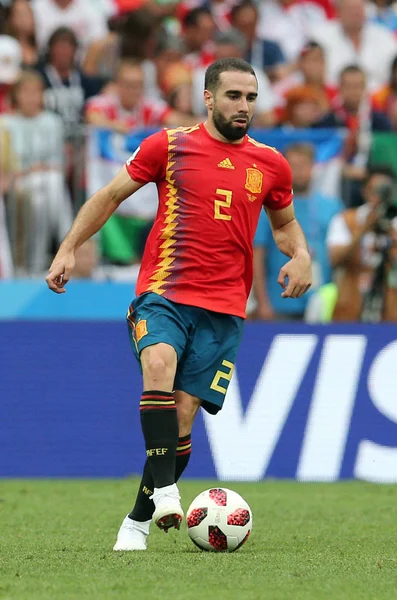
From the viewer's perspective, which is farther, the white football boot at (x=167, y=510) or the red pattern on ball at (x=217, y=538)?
the red pattern on ball at (x=217, y=538)

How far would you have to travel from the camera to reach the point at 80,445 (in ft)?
35.8

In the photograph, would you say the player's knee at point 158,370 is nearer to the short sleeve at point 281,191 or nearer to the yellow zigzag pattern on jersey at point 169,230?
the yellow zigzag pattern on jersey at point 169,230

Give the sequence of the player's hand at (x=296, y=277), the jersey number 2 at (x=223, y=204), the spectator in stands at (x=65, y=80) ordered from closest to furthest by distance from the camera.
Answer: the jersey number 2 at (x=223, y=204) → the player's hand at (x=296, y=277) → the spectator in stands at (x=65, y=80)

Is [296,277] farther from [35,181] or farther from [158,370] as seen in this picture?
[35,181]

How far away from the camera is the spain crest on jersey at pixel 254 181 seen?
6773mm

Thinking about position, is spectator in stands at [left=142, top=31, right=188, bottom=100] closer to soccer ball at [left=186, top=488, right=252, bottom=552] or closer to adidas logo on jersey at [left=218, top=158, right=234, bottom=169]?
adidas logo on jersey at [left=218, top=158, right=234, bottom=169]

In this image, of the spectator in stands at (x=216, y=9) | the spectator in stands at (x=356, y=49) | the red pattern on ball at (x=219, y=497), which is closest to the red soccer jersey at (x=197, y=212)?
the red pattern on ball at (x=219, y=497)

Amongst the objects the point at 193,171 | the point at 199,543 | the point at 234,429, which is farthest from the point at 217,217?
the point at 234,429

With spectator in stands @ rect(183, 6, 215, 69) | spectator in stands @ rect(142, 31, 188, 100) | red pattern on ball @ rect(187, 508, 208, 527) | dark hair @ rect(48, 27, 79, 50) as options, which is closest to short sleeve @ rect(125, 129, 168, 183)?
red pattern on ball @ rect(187, 508, 208, 527)

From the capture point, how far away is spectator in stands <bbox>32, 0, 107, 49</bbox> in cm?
1505

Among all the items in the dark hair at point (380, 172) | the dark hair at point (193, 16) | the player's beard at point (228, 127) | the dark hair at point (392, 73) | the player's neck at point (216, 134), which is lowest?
the dark hair at point (380, 172)

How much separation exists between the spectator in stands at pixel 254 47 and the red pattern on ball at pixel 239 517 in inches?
381

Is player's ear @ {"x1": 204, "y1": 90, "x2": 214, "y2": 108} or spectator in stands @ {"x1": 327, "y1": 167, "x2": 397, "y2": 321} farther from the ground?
player's ear @ {"x1": 204, "y1": 90, "x2": 214, "y2": 108}

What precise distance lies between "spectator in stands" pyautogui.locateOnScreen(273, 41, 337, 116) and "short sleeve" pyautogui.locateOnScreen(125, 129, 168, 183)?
823cm
